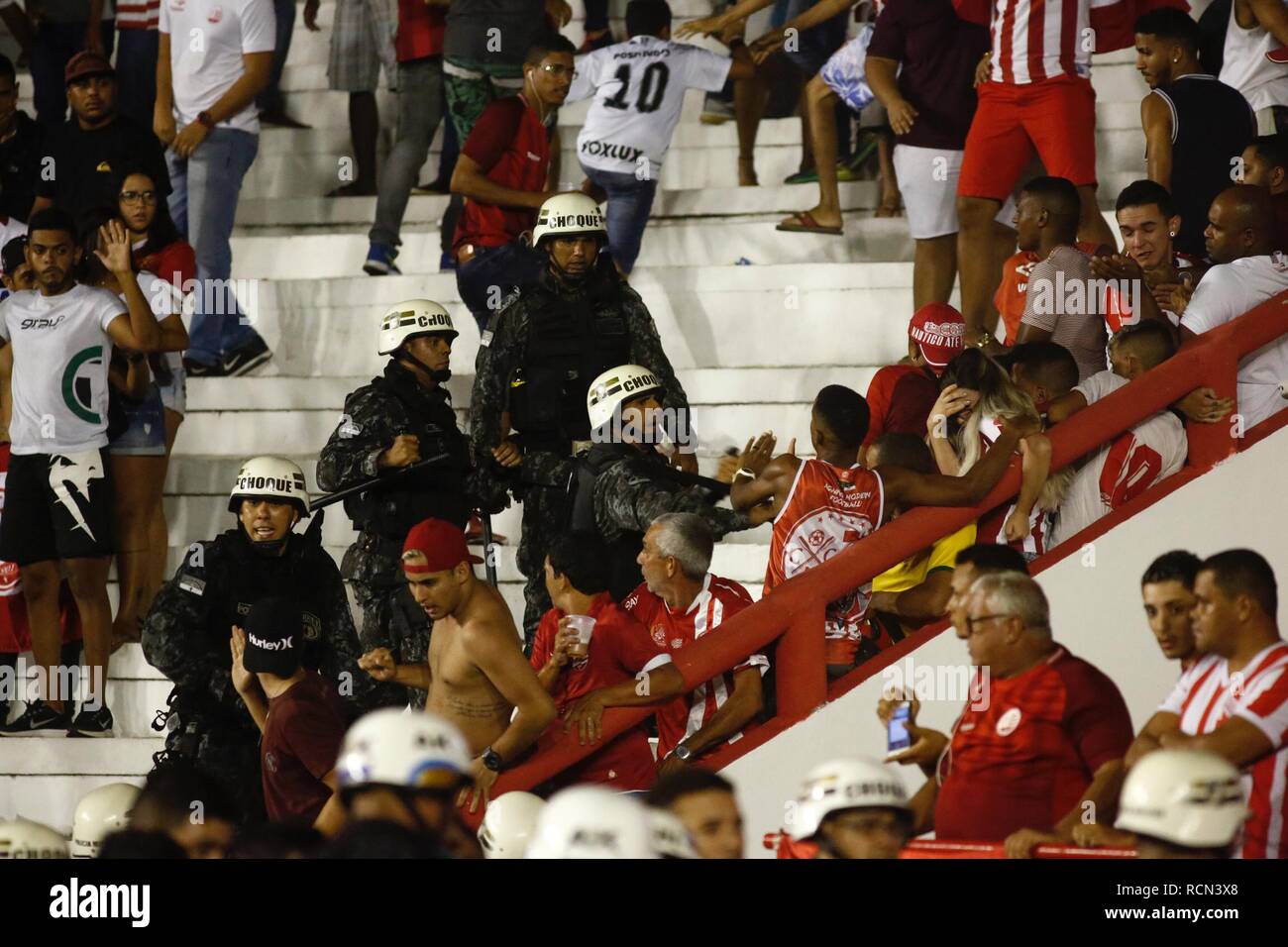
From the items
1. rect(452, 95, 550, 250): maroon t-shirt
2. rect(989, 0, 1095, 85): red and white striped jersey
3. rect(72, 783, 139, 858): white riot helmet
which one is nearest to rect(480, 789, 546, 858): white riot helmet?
rect(72, 783, 139, 858): white riot helmet

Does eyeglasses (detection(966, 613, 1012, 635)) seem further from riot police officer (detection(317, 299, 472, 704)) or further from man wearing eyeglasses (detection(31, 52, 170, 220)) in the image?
man wearing eyeglasses (detection(31, 52, 170, 220))

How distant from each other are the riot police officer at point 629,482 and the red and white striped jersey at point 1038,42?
242 centimetres

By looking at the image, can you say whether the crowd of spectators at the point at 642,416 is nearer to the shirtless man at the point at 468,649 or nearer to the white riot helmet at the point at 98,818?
the shirtless man at the point at 468,649

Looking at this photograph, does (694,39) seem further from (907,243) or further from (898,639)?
(898,639)

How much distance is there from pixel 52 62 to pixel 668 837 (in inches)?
342

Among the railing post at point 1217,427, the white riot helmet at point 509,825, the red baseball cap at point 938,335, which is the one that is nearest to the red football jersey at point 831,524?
the red baseball cap at point 938,335

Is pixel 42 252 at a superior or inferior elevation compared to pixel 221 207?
inferior

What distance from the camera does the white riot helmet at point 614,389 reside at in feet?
27.8

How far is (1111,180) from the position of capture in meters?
11.1

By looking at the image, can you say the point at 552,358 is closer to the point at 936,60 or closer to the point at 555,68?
the point at 555,68

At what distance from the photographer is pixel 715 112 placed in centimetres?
1279
